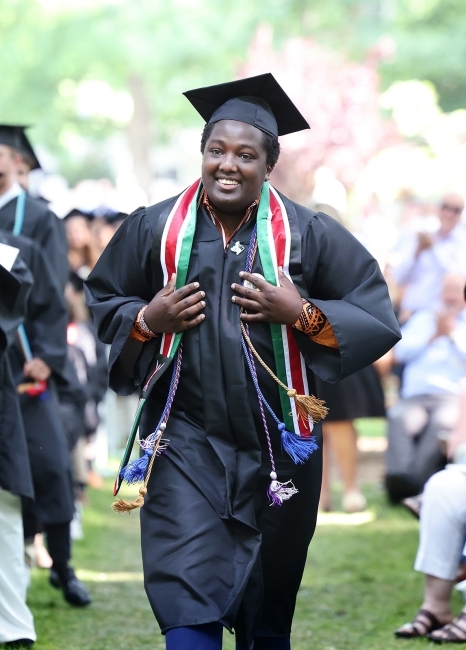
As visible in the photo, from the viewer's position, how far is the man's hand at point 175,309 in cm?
501

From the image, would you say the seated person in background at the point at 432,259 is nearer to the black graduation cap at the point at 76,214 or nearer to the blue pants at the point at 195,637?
the black graduation cap at the point at 76,214

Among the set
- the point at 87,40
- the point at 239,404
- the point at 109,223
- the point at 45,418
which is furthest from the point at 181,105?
the point at 239,404

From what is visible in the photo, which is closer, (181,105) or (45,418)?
(45,418)

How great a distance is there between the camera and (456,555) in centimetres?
671

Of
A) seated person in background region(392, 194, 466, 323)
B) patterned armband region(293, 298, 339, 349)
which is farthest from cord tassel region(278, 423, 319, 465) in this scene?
seated person in background region(392, 194, 466, 323)

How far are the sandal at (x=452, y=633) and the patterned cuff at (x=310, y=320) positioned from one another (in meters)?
2.16

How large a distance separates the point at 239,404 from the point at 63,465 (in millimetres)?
2341

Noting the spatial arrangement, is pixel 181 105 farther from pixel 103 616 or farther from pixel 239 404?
pixel 239 404

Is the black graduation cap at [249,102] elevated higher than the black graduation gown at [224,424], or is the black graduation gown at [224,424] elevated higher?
the black graduation cap at [249,102]

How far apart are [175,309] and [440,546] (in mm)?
2389

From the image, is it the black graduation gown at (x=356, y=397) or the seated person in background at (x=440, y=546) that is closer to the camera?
the seated person in background at (x=440, y=546)

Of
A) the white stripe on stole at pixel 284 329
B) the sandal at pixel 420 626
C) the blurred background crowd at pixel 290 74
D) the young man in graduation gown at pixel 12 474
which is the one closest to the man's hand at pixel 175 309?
the white stripe on stole at pixel 284 329

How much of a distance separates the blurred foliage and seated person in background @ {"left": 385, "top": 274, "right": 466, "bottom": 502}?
62.6 ft

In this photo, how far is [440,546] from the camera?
6.70 m
